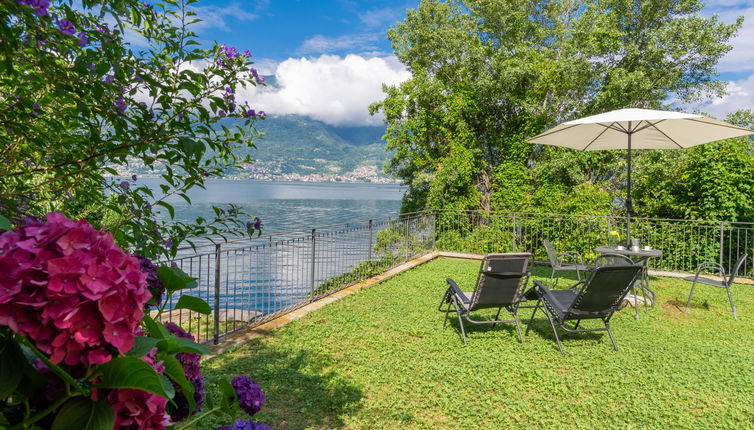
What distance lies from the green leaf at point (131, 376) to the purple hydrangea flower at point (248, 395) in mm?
676

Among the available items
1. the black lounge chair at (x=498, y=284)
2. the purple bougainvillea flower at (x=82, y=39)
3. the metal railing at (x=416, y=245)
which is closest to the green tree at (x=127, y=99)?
the purple bougainvillea flower at (x=82, y=39)

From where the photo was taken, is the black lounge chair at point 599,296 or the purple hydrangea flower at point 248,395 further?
the black lounge chair at point 599,296

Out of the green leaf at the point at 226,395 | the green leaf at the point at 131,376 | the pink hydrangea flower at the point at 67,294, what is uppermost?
the pink hydrangea flower at the point at 67,294

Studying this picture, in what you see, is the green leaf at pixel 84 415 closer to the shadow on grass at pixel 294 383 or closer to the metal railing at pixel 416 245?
the shadow on grass at pixel 294 383

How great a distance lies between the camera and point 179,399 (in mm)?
1116

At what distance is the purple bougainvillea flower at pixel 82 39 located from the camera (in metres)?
1.79

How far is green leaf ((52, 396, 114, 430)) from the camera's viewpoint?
2.24 ft

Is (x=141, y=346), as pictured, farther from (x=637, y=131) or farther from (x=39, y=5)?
(x=637, y=131)

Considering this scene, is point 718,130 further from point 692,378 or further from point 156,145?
point 156,145

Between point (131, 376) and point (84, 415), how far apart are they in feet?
0.45

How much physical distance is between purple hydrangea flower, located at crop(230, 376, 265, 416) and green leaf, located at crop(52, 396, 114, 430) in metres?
0.63

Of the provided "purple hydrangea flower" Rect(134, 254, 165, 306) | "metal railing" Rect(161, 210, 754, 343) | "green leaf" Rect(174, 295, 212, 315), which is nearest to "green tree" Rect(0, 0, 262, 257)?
"purple hydrangea flower" Rect(134, 254, 165, 306)

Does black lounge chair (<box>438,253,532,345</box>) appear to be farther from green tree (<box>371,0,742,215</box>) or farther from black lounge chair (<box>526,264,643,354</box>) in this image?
green tree (<box>371,0,742,215</box>)

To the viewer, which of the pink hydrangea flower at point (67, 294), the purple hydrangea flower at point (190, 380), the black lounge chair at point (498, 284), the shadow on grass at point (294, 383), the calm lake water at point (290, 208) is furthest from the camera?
the calm lake water at point (290, 208)
